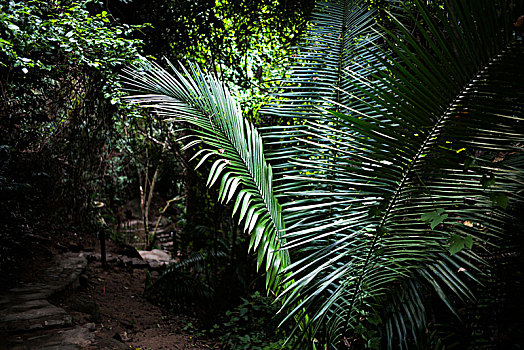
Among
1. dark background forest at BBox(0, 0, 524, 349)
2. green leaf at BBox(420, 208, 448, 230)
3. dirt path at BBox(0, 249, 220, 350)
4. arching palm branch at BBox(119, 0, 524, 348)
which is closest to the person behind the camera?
arching palm branch at BBox(119, 0, 524, 348)

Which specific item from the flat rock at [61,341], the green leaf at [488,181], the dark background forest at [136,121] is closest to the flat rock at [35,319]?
the flat rock at [61,341]

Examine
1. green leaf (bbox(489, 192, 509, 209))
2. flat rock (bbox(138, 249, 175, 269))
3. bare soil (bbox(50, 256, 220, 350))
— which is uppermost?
green leaf (bbox(489, 192, 509, 209))

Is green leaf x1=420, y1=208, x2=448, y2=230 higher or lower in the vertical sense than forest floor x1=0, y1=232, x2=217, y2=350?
higher

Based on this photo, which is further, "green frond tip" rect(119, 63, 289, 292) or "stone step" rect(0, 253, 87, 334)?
"stone step" rect(0, 253, 87, 334)

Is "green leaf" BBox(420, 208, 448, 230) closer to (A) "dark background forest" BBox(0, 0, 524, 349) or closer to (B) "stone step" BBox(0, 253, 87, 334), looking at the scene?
(A) "dark background forest" BBox(0, 0, 524, 349)

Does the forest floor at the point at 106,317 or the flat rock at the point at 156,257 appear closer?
the forest floor at the point at 106,317

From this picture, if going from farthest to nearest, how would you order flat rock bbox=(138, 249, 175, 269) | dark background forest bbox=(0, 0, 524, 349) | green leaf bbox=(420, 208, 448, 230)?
flat rock bbox=(138, 249, 175, 269) < dark background forest bbox=(0, 0, 524, 349) < green leaf bbox=(420, 208, 448, 230)

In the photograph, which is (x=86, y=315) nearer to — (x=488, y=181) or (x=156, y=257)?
(x=488, y=181)

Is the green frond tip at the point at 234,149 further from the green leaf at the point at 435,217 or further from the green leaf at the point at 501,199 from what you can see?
the green leaf at the point at 501,199

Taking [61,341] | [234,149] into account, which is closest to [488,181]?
[234,149]

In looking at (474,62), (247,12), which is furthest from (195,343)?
(247,12)

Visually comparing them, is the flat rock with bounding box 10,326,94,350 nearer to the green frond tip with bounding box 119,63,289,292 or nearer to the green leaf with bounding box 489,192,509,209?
the green frond tip with bounding box 119,63,289,292

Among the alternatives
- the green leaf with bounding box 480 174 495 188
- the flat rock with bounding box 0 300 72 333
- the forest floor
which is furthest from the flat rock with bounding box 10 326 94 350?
the green leaf with bounding box 480 174 495 188

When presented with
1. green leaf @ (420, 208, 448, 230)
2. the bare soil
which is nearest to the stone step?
the bare soil
